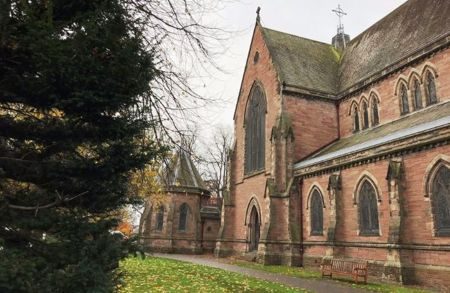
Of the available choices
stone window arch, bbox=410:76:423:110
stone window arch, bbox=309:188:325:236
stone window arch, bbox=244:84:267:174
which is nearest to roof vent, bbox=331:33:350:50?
stone window arch, bbox=244:84:267:174

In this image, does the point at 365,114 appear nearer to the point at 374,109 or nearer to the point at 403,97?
the point at 374,109

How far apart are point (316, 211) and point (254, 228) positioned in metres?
6.26

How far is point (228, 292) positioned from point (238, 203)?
1665 centimetres

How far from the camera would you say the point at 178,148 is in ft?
18.5

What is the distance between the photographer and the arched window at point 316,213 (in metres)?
18.7

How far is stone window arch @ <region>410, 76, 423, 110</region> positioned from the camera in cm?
1770

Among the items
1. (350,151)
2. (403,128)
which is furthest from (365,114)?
(403,128)

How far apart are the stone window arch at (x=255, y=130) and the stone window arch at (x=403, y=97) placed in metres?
8.36

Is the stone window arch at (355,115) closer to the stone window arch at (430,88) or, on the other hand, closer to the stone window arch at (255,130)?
the stone window arch at (430,88)

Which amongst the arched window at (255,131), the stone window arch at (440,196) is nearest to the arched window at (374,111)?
the arched window at (255,131)

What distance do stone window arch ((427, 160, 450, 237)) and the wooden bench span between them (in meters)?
2.81

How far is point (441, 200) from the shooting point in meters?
12.6

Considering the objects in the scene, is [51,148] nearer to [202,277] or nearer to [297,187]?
[202,277]

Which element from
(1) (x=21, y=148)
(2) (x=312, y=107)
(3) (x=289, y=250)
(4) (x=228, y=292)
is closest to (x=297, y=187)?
(3) (x=289, y=250)
